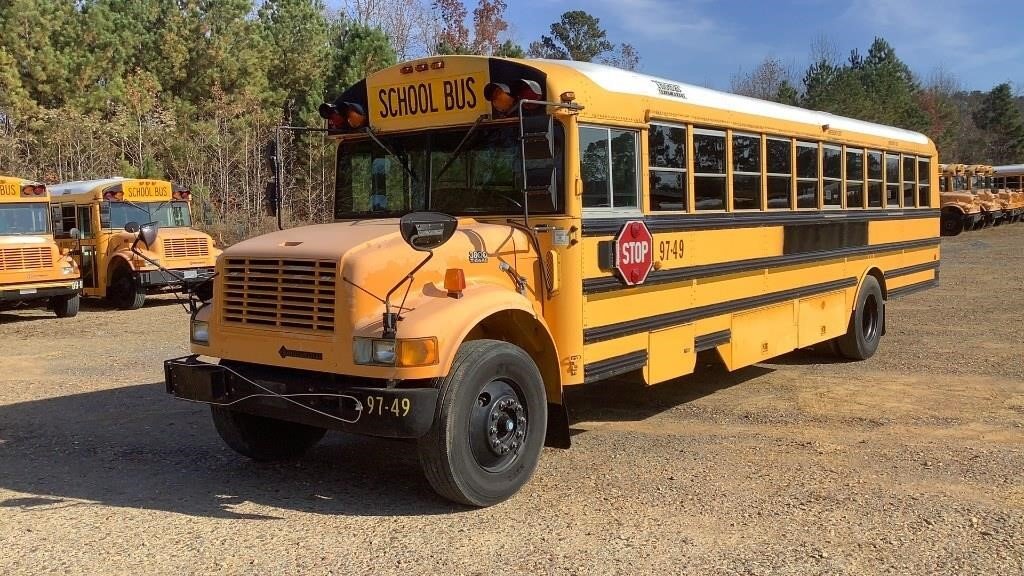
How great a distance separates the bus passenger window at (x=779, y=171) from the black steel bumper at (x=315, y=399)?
3.95 m

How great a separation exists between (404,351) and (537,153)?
1.32m

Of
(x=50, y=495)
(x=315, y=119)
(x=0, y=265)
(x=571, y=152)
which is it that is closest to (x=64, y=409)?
(x=50, y=495)

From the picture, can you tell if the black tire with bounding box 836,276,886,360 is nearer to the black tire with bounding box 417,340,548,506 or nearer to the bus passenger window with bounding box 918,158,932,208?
the bus passenger window with bounding box 918,158,932,208

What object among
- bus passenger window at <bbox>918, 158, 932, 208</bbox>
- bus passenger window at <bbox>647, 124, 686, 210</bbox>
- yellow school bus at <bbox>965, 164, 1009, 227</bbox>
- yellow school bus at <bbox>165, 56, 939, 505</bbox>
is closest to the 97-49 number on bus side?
yellow school bus at <bbox>165, 56, 939, 505</bbox>

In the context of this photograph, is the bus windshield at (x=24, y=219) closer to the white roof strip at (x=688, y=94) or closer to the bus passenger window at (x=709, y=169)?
the white roof strip at (x=688, y=94)

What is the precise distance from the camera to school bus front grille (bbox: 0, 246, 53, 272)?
13.0 m

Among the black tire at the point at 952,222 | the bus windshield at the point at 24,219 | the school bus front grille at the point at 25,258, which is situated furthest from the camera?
the black tire at the point at 952,222

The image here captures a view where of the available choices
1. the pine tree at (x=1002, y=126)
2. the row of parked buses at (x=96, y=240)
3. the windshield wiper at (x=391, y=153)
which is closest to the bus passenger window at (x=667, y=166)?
the windshield wiper at (x=391, y=153)

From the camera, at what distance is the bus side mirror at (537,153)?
4648 mm

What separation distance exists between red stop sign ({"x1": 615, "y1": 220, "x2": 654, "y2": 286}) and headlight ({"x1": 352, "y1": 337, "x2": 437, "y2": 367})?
5.44 ft

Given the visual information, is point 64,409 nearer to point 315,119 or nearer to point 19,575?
point 19,575

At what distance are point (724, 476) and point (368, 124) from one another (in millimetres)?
3026

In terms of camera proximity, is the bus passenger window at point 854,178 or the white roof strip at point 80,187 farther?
the white roof strip at point 80,187

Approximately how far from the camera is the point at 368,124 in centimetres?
555
